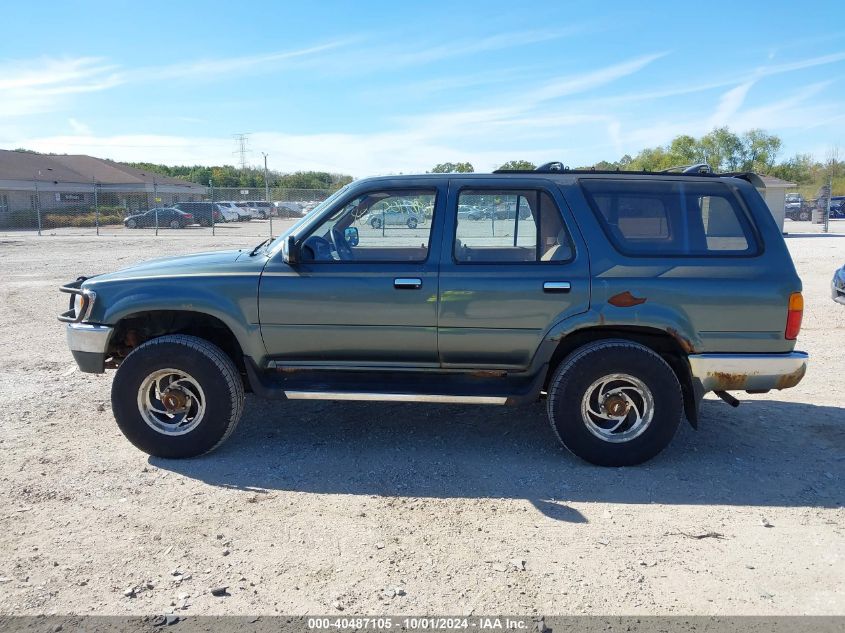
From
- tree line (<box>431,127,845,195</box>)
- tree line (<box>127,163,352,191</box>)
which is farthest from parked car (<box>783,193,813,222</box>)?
tree line (<box>127,163,352,191</box>)

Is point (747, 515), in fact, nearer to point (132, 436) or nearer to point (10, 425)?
point (132, 436)

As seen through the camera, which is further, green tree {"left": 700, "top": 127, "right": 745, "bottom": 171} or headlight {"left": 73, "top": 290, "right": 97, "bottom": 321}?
green tree {"left": 700, "top": 127, "right": 745, "bottom": 171}

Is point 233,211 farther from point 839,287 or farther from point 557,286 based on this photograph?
point 557,286

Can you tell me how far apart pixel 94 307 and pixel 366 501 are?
2332 mm

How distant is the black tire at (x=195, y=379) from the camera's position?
4480 mm

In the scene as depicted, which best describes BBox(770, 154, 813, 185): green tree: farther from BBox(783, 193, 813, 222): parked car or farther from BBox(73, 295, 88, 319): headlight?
BBox(73, 295, 88, 319): headlight

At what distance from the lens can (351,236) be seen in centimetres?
469

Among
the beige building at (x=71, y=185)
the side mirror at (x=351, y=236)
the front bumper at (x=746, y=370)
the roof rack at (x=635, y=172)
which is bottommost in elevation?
the front bumper at (x=746, y=370)

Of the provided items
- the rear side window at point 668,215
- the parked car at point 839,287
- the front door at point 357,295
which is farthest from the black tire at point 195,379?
the parked car at point 839,287

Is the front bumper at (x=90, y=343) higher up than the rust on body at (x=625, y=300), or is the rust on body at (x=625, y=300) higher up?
the rust on body at (x=625, y=300)

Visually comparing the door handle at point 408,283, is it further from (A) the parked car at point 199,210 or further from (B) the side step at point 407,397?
(A) the parked car at point 199,210

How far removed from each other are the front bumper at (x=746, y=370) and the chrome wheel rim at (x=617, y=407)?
1.23 feet

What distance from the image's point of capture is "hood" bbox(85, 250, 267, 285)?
14.9ft

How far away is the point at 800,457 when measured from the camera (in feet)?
15.3
